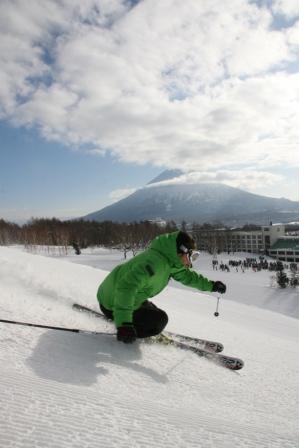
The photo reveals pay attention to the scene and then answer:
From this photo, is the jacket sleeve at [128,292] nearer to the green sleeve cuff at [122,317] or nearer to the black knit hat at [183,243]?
the green sleeve cuff at [122,317]

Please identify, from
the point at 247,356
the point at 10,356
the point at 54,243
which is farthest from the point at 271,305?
the point at 54,243

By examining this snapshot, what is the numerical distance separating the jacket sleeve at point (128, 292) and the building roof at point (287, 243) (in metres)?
92.9

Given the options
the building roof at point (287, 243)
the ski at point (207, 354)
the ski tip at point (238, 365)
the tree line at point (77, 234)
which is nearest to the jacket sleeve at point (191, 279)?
the ski at point (207, 354)

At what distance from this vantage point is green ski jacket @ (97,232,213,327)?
3807 mm

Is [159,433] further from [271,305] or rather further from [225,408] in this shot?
[271,305]

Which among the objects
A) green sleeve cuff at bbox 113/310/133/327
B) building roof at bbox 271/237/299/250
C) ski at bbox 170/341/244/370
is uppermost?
green sleeve cuff at bbox 113/310/133/327

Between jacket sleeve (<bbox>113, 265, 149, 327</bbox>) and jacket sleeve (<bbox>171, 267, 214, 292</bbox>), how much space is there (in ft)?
3.18

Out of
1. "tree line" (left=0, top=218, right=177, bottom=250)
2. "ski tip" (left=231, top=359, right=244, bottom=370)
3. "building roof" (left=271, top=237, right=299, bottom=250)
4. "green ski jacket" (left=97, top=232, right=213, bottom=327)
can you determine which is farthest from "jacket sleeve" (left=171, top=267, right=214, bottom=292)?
"building roof" (left=271, top=237, right=299, bottom=250)

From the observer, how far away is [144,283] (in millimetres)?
3902

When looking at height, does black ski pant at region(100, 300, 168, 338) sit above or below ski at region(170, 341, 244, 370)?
above

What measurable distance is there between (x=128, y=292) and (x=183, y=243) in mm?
882

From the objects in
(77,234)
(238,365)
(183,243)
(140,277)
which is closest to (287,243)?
(77,234)

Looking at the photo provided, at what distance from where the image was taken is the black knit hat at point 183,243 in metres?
4.12

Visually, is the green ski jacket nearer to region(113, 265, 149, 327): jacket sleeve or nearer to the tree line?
region(113, 265, 149, 327): jacket sleeve
